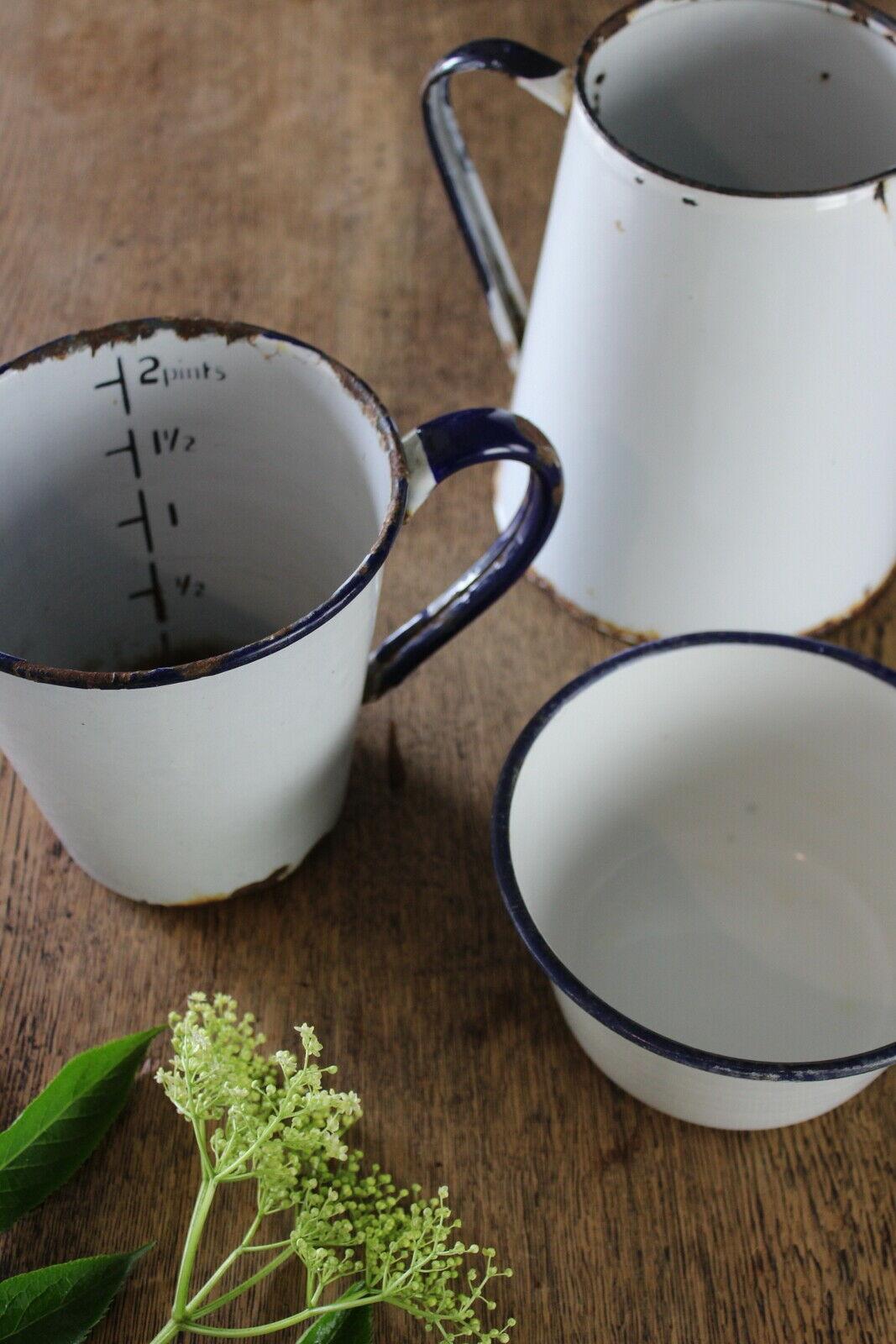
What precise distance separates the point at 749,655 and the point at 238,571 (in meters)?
0.21

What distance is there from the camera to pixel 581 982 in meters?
0.44

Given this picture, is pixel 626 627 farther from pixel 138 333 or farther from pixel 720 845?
pixel 138 333

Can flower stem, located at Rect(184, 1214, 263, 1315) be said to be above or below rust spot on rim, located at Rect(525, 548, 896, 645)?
above

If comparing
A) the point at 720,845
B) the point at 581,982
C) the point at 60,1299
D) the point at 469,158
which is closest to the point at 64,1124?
the point at 60,1299

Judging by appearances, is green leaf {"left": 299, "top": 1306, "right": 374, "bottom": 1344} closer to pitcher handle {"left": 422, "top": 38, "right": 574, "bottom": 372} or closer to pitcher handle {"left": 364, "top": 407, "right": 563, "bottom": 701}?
pitcher handle {"left": 364, "top": 407, "right": 563, "bottom": 701}

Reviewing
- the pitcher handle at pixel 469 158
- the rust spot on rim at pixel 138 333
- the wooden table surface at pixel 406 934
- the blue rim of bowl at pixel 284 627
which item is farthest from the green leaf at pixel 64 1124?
the pitcher handle at pixel 469 158

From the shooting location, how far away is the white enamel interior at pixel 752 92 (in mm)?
548

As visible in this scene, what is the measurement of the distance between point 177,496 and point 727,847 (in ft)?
0.86

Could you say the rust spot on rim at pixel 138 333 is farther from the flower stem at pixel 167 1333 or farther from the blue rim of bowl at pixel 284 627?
the flower stem at pixel 167 1333

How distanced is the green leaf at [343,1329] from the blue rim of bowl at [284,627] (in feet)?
0.62

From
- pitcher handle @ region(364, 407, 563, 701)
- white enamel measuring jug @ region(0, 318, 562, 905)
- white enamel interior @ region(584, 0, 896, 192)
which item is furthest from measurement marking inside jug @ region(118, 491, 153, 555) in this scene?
white enamel interior @ region(584, 0, 896, 192)

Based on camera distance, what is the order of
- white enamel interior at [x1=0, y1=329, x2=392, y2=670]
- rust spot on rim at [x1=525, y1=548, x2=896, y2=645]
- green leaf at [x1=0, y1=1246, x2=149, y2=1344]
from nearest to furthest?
green leaf at [x1=0, y1=1246, x2=149, y2=1344] → white enamel interior at [x1=0, y1=329, x2=392, y2=670] → rust spot on rim at [x1=525, y1=548, x2=896, y2=645]

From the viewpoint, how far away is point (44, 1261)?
431 millimetres

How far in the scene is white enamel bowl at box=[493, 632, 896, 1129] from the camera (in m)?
0.50
